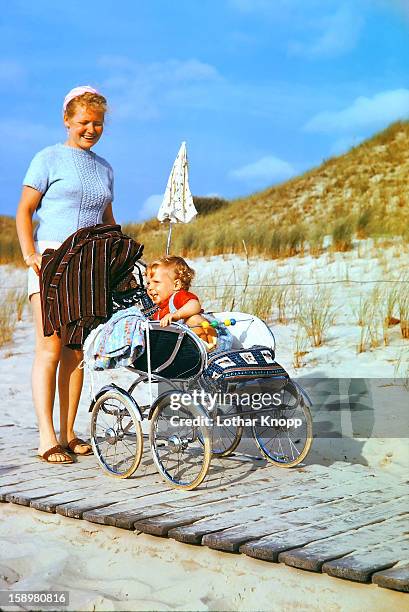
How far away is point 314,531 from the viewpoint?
411 cm

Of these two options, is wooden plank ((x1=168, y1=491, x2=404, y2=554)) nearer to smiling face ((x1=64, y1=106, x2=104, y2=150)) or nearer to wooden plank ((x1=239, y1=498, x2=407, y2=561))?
wooden plank ((x1=239, y1=498, x2=407, y2=561))

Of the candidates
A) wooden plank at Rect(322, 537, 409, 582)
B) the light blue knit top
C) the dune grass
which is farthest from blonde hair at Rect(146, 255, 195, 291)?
the dune grass

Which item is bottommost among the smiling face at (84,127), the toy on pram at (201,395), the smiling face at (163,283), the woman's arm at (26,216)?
the toy on pram at (201,395)

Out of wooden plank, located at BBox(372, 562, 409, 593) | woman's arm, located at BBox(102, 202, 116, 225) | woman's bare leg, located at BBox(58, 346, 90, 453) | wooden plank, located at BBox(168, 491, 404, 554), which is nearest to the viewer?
wooden plank, located at BBox(372, 562, 409, 593)

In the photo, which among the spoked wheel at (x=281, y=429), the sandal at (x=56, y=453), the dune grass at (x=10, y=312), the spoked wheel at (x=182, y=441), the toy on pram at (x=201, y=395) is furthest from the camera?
the dune grass at (x=10, y=312)

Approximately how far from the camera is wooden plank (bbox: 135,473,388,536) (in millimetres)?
4215

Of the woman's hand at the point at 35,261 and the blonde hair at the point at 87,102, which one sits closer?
the woman's hand at the point at 35,261

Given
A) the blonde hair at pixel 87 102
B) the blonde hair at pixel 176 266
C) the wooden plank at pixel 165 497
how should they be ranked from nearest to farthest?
the wooden plank at pixel 165 497 < the blonde hair at pixel 176 266 < the blonde hair at pixel 87 102

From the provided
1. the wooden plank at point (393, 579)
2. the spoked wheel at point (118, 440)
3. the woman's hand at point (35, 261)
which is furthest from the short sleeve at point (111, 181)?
the wooden plank at point (393, 579)

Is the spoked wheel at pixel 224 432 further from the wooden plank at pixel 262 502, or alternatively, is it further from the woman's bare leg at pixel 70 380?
the woman's bare leg at pixel 70 380

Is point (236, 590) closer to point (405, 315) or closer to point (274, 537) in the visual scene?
point (274, 537)

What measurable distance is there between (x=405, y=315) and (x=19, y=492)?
5515 mm

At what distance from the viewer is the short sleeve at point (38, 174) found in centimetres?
545

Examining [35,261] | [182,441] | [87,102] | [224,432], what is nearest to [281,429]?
[182,441]
